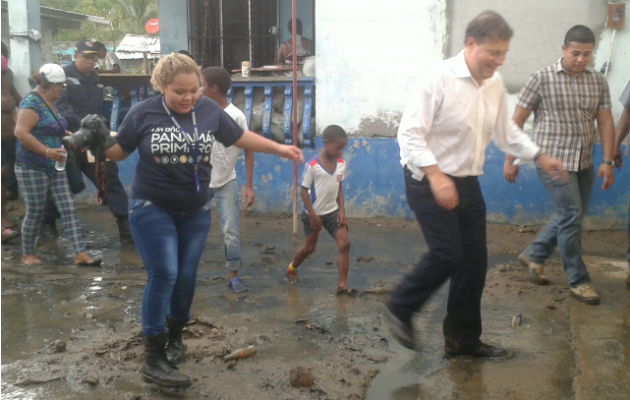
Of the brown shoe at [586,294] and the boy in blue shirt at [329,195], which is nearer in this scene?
the brown shoe at [586,294]

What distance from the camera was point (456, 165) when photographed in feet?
10.7

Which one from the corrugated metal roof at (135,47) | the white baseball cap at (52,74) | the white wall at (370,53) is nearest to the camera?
the white baseball cap at (52,74)

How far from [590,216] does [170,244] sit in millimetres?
5172

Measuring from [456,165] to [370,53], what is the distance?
4239 millimetres

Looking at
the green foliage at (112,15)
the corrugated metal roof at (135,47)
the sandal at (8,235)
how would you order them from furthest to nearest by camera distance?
the green foliage at (112,15)
the corrugated metal roof at (135,47)
the sandal at (8,235)

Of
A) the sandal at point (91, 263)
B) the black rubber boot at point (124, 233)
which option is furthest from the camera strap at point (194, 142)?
the black rubber boot at point (124, 233)

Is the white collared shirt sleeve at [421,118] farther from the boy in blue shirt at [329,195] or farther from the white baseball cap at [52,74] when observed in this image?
the white baseball cap at [52,74]

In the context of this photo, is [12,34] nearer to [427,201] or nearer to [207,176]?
[207,176]

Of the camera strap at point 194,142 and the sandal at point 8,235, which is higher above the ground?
the camera strap at point 194,142

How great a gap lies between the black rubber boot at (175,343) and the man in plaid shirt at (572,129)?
274 centimetres

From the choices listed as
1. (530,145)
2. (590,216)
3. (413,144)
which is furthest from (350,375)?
(590,216)

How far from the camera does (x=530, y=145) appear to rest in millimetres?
3494

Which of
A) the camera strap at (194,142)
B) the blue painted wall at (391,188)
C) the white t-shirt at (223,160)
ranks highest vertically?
the camera strap at (194,142)

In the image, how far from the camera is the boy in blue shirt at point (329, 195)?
484 cm
